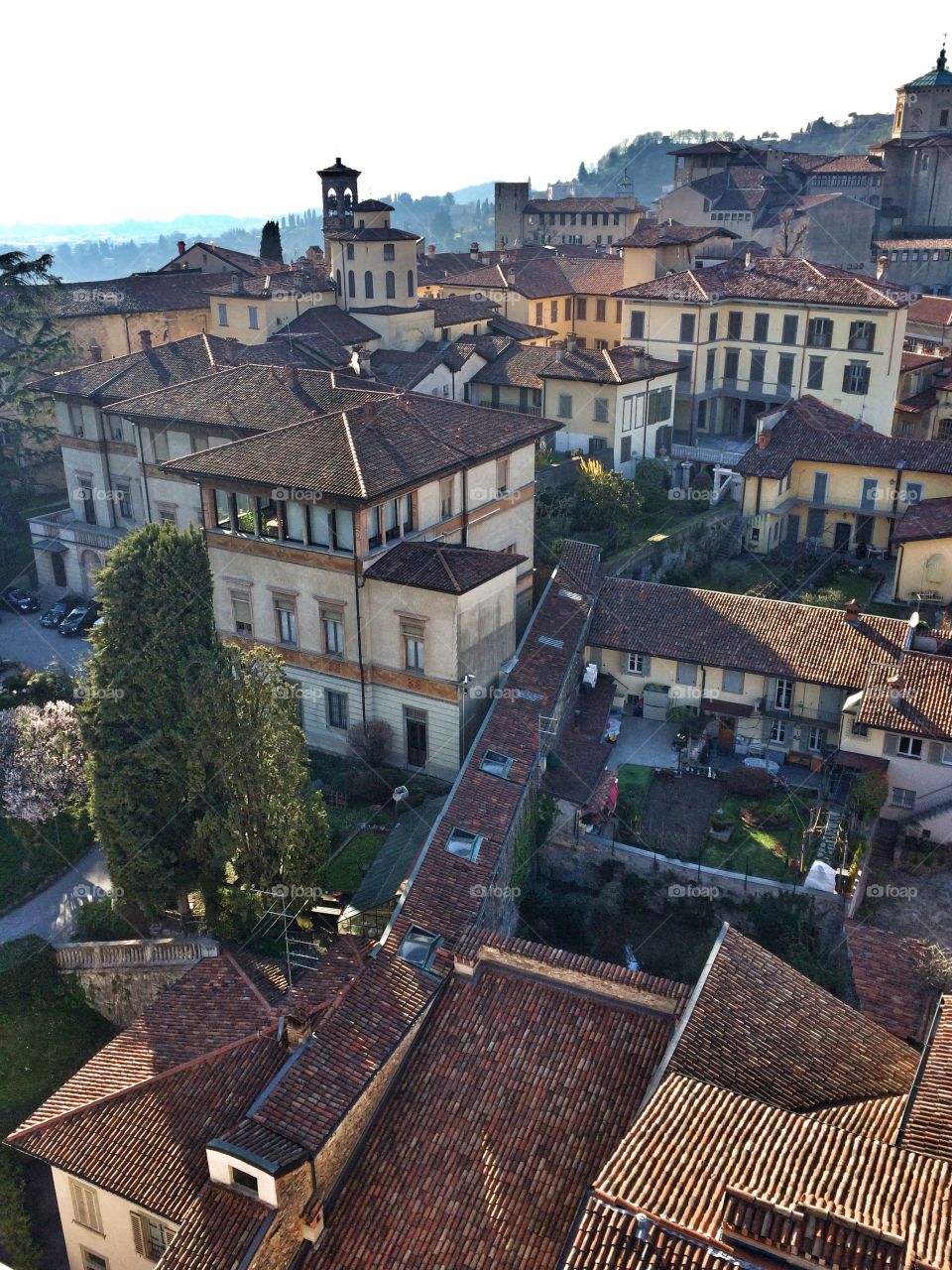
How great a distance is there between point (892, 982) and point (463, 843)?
9.69 meters

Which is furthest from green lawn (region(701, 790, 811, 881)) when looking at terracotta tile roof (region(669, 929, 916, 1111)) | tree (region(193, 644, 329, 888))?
tree (region(193, 644, 329, 888))

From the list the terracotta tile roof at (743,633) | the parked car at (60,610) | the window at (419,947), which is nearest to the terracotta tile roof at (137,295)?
the parked car at (60,610)

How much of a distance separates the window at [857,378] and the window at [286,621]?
32.3 metres

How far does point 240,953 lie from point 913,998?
14.6 m

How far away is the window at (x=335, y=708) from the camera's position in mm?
33094

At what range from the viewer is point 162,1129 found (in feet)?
65.2

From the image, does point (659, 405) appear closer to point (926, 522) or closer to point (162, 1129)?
point (926, 522)

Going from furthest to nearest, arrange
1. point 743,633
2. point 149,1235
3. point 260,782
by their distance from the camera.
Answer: point 743,633
point 260,782
point 149,1235

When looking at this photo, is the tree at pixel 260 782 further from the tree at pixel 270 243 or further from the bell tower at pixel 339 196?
the tree at pixel 270 243

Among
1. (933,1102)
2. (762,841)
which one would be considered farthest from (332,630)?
(933,1102)

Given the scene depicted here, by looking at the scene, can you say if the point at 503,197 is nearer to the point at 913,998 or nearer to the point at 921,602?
the point at 921,602

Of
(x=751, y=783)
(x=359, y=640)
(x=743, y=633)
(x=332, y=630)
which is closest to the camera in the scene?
(x=751, y=783)

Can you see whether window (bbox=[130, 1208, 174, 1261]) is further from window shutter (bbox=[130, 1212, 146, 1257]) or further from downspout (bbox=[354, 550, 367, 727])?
downspout (bbox=[354, 550, 367, 727])

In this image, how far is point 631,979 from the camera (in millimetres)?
19406
